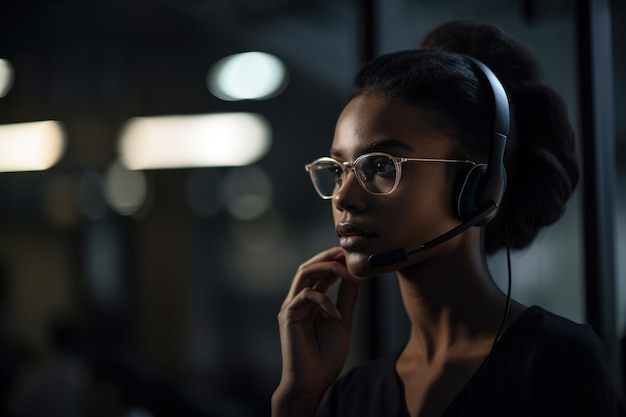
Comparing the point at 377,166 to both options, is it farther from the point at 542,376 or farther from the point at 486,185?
the point at 542,376

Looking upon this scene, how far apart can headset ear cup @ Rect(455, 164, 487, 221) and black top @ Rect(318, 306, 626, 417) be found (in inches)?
7.3

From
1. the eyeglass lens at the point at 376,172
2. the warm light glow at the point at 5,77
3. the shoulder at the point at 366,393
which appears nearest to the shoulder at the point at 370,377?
the shoulder at the point at 366,393

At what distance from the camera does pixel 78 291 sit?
1.59m

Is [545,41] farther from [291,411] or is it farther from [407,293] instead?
[291,411]

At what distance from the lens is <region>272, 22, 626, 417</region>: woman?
1043 mm

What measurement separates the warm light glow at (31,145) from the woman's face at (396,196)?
0.79 meters

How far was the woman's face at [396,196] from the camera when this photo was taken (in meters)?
1.07

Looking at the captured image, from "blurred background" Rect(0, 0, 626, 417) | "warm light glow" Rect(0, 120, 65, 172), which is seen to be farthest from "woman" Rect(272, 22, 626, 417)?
"warm light glow" Rect(0, 120, 65, 172)

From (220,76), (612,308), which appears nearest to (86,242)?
(220,76)

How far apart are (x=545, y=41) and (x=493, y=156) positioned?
100cm

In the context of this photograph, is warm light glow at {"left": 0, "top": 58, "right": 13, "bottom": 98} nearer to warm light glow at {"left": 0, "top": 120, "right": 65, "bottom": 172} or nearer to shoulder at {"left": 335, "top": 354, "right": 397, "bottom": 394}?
warm light glow at {"left": 0, "top": 120, "right": 65, "bottom": 172}

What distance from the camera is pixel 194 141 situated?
173cm

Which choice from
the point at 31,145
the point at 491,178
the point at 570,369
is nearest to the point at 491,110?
the point at 491,178

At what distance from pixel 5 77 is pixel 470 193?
1047mm
